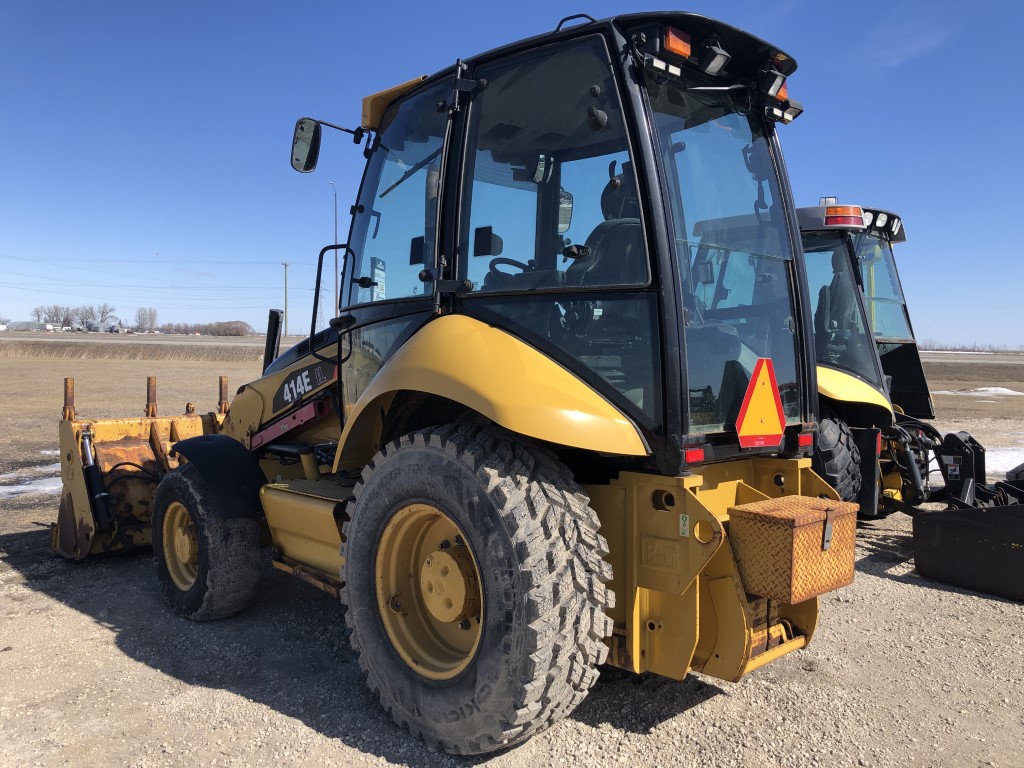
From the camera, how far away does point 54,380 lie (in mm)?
24297

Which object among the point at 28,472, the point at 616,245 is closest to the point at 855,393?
the point at 616,245

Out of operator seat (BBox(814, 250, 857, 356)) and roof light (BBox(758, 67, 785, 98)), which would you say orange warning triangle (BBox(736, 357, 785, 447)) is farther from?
operator seat (BBox(814, 250, 857, 356))

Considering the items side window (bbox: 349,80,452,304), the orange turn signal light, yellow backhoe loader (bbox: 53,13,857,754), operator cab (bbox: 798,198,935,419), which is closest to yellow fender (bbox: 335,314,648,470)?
yellow backhoe loader (bbox: 53,13,857,754)

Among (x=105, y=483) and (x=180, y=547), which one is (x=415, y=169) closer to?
(x=180, y=547)

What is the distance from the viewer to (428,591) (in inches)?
119

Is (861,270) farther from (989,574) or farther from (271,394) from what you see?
(271,394)

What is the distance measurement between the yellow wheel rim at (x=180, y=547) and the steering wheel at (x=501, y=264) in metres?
2.63

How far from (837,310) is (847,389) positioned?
978 millimetres

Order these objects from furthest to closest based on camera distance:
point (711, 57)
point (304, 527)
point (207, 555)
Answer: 1. point (207, 555)
2. point (304, 527)
3. point (711, 57)

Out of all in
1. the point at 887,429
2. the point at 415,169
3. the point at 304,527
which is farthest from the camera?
the point at 887,429

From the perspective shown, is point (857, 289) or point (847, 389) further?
point (857, 289)

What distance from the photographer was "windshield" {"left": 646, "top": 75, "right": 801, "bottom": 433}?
2.91 meters

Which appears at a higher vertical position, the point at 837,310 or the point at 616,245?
the point at 837,310

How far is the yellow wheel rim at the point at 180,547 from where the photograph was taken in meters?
4.61
